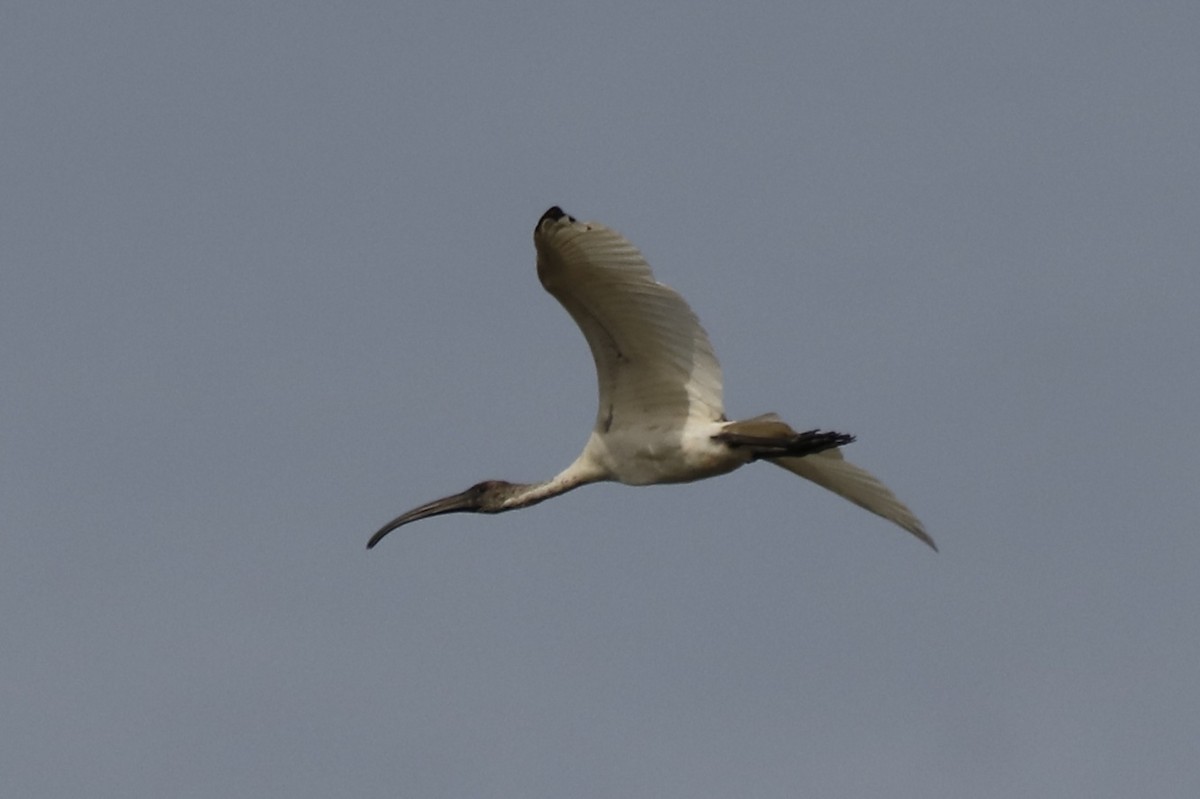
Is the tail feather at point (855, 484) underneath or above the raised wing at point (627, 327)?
underneath

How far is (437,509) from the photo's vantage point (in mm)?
21266

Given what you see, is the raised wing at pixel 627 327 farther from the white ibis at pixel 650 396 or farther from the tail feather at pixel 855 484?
Result: the tail feather at pixel 855 484

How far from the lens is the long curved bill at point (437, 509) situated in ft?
68.5

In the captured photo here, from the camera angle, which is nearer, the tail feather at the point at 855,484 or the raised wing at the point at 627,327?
the raised wing at the point at 627,327

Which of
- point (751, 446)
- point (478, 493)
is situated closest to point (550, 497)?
point (478, 493)

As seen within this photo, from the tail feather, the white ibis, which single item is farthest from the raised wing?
the tail feather

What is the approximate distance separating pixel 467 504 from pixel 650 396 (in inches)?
105

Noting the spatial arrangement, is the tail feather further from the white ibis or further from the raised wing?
the raised wing

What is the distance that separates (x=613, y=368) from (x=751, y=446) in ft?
3.77

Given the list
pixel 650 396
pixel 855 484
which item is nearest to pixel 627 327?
pixel 650 396

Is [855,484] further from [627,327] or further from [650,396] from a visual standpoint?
[627,327]

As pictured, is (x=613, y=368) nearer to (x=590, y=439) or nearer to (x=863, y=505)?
(x=590, y=439)

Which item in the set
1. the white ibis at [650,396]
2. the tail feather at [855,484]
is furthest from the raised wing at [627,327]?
the tail feather at [855,484]

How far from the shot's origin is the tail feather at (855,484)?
777 inches
